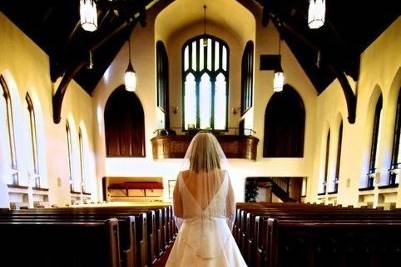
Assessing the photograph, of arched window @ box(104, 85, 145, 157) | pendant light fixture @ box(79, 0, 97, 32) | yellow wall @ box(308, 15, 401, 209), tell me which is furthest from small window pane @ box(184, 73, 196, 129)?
pendant light fixture @ box(79, 0, 97, 32)

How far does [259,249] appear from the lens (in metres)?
3.09

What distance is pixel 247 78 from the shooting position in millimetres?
12094

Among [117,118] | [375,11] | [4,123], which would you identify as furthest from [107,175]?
[375,11]

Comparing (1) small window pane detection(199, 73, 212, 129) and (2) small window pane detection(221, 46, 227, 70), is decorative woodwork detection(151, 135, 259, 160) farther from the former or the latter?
(2) small window pane detection(221, 46, 227, 70)

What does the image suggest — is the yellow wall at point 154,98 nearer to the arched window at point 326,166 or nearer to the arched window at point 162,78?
the arched window at point 162,78

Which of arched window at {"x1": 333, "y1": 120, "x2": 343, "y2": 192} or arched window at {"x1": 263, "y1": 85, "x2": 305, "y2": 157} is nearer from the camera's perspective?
arched window at {"x1": 333, "y1": 120, "x2": 343, "y2": 192}

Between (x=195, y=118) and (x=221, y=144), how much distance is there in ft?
8.93

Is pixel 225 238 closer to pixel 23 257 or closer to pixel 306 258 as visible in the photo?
pixel 306 258

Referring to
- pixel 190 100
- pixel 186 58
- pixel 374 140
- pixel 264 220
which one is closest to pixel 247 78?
pixel 190 100

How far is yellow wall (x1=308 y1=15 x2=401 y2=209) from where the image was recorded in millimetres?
5797

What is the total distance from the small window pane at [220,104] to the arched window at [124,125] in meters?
3.42

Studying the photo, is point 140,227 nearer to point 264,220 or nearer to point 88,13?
point 264,220

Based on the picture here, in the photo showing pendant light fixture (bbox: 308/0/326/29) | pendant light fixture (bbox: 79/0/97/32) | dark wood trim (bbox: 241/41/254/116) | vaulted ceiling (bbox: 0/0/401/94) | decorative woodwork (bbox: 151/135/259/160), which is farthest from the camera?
dark wood trim (bbox: 241/41/254/116)

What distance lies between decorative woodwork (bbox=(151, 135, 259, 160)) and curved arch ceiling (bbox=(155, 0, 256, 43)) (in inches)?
154
